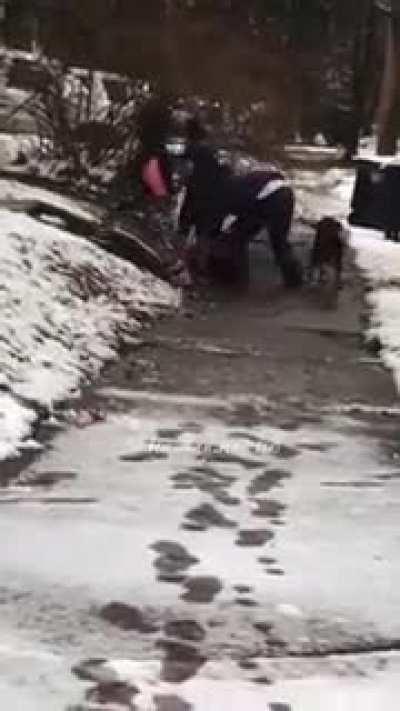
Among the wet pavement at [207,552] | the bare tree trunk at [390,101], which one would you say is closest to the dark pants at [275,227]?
the wet pavement at [207,552]

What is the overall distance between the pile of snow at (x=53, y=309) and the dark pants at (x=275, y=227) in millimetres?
1332

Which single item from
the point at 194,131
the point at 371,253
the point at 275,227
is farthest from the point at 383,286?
the point at 371,253

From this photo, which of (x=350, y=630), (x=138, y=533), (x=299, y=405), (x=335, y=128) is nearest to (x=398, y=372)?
(x=299, y=405)

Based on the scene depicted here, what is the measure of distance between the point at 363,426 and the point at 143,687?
4870 mm

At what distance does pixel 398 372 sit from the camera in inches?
463

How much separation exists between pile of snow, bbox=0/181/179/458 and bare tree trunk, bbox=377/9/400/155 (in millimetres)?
19953

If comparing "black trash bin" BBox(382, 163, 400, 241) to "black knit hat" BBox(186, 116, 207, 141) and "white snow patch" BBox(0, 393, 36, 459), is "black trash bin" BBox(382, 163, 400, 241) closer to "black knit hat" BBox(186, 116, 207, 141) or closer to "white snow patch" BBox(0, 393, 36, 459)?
"black knit hat" BBox(186, 116, 207, 141)

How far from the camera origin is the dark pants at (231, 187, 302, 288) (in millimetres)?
16266

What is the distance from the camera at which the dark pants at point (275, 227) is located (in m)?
16.3

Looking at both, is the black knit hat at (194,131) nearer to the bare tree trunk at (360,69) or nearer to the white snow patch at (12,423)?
the white snow patch at (12,423)

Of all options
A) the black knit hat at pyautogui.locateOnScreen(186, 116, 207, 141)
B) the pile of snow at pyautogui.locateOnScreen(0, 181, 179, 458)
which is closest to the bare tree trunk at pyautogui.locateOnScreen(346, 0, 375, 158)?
the black knit hat at pyautogui.locateOnScreen(186, 116, 207, 141)

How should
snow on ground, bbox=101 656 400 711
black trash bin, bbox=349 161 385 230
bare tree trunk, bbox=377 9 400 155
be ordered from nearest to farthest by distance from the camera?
1. snow on ground, bbox=101 656 400 711
2. black trash bin, bbox=349 161 385 230
3. bare tree trunk, bbox=377 9 400 155

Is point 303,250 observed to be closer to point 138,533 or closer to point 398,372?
point 398,372

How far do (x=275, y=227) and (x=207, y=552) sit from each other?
10201 mm
